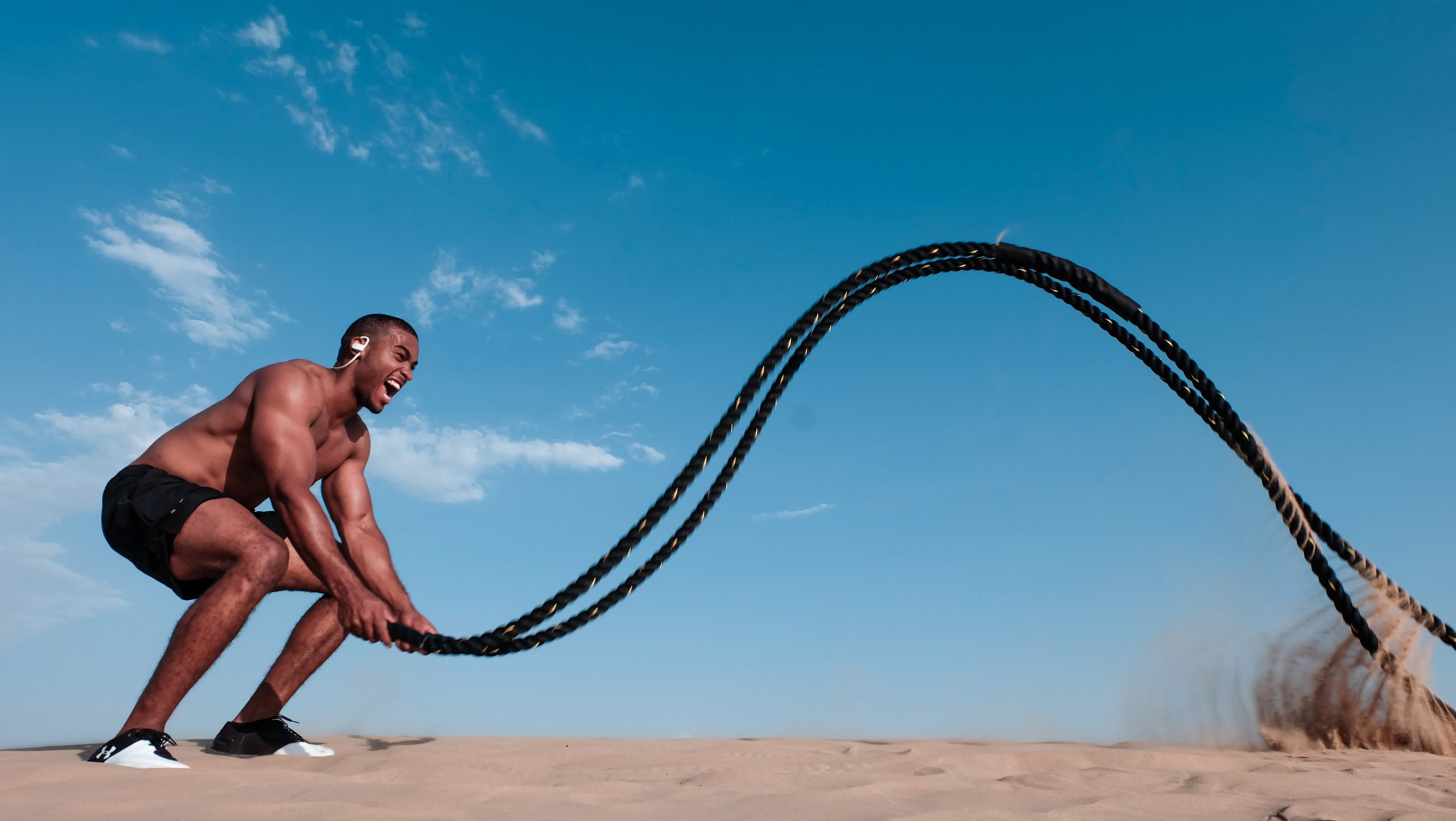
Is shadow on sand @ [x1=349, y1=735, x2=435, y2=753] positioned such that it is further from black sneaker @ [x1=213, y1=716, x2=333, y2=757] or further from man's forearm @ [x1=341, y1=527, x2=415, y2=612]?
man's forearm @ [x1=341, y1=527, x2=415, y2=612]

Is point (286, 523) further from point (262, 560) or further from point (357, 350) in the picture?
point (357, 350)

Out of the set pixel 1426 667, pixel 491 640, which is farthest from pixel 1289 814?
pixel 1426 667

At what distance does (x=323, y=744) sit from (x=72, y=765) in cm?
166

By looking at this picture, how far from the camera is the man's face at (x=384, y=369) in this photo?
4855 mm

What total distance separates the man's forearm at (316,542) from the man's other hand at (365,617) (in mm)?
36

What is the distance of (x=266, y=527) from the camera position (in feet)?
→ 14.1

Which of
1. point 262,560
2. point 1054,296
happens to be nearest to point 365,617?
point 262,560

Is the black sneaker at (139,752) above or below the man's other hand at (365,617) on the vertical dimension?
below

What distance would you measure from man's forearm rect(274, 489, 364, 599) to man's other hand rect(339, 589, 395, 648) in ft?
0.12

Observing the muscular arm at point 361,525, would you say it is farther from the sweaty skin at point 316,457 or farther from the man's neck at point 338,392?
the man's neck at point 338,392

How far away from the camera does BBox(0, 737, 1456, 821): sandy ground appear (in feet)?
9.30

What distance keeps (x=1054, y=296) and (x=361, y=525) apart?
4.04 m

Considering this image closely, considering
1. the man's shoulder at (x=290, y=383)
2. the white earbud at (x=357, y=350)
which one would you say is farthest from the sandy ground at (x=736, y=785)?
the white earbud at (x=357, y=350)

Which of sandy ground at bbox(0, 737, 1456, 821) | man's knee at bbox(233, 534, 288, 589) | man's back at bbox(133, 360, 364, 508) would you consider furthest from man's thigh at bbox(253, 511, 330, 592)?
sandy ground at bbox(0, 737, 1456, 821)
